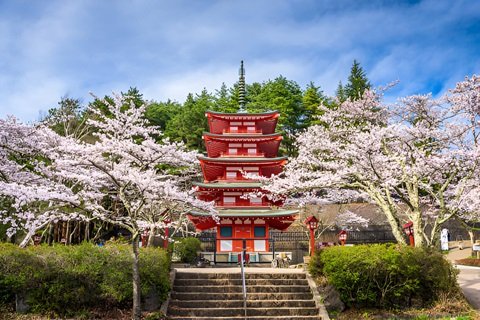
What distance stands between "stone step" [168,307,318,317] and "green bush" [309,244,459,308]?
1393mm

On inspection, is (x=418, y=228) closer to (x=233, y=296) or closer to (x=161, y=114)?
(x=233, y=296)

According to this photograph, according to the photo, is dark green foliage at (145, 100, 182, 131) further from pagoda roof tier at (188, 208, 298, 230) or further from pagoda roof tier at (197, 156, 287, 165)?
pagoda roof tier at (188, 208, 298, 230)

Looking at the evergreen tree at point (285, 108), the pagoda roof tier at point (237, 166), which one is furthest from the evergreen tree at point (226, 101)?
the pagoda roof tier at point (237, 166)

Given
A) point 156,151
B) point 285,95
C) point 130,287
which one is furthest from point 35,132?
point 285,95

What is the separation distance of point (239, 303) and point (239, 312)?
48 centimetres

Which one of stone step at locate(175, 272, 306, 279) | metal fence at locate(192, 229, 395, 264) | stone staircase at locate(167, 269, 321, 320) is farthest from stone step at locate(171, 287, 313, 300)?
metal fence at locate(192, 229, 395, 264)

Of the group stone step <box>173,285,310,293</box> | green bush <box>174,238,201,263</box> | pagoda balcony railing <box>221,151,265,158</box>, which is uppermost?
pagoda balcony railing <box>221,151,265,158</box>

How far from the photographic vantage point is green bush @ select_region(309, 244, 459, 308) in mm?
12625

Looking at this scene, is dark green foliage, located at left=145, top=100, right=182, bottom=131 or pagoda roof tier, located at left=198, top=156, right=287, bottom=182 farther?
dark green foliage, located at left=145, top=100, right=182, bottom=131

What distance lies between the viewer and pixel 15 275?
37.0 feet

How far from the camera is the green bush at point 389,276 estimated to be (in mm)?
12625

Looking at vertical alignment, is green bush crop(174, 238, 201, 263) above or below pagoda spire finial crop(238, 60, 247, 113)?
below

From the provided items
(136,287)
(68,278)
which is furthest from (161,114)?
(136,287)

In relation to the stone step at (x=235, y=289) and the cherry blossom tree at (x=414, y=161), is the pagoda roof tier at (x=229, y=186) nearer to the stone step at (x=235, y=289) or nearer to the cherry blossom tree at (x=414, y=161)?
the cherry blossom tree at (x=414, y=161)
